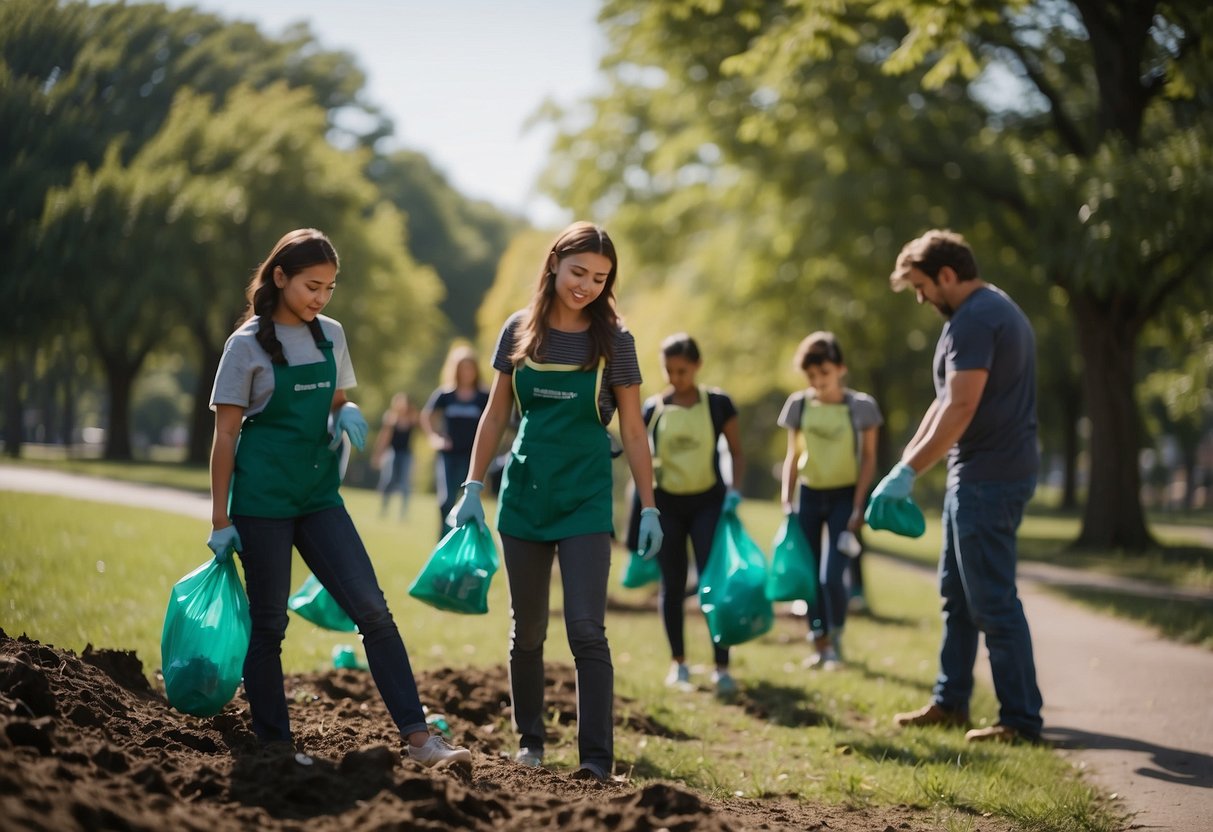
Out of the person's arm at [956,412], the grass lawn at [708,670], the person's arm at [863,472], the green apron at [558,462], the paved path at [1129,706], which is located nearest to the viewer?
the green apron at [558,462]

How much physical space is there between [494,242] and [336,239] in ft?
136

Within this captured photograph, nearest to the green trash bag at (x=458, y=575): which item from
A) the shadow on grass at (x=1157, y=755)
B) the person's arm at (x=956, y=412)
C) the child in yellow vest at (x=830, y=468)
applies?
the person's arm at (x=956, y=412)

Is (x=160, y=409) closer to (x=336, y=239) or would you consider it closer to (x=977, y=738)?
(x=336, y=239)

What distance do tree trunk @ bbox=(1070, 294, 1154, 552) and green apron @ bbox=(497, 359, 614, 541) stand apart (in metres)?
12.7

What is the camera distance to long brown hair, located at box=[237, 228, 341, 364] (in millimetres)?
4176

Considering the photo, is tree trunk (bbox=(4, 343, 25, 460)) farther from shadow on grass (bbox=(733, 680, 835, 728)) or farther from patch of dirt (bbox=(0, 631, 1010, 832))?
shadow on grass (bbox=(733, 680, 835, 728))

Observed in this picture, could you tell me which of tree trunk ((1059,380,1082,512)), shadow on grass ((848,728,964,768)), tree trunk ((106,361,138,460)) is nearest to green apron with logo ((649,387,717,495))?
shadow on grass ((848,728,964,768))

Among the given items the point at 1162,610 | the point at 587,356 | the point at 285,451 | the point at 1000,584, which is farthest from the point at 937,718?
the point at 1162,610

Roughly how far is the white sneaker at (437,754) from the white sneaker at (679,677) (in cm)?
286

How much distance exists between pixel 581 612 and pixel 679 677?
2788mm

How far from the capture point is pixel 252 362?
13.6ft

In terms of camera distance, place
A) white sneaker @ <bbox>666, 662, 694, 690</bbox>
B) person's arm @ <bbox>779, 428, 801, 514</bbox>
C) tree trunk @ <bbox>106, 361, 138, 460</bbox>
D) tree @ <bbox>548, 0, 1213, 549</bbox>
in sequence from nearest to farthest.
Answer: white sneaker @ <bbox>666, 662, 694, 690</bbox>, person's arm @ <bbox>779, 428, 801, 514</bbox>, tree @ <bbox>548, 0, 1213, 549</bbox>, tree trunk @ <bbox>106, 361, 138, 460</bbox>

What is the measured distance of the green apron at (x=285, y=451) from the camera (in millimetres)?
4188

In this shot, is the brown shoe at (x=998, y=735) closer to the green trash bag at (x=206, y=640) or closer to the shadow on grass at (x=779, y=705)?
the shadow on grass at (x=779, y=705)
